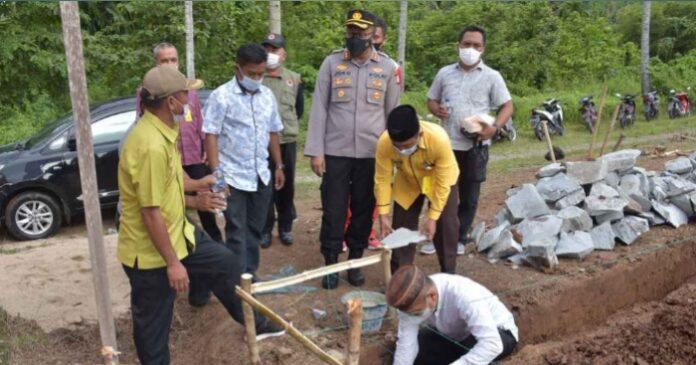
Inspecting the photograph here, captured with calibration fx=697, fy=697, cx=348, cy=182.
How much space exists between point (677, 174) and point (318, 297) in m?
4.52

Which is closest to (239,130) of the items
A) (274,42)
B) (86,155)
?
(274,42)

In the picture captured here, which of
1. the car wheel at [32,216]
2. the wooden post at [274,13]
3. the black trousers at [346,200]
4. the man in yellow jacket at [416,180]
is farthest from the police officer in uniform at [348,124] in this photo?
the wooden post at [274,13]

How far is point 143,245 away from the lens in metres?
3.52

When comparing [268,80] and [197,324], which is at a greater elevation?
[268,80]

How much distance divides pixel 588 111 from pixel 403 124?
11171 millimetres

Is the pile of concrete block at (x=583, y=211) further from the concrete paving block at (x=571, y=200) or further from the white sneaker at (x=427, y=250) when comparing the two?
→ the white sneaker at (x=427, y=250)

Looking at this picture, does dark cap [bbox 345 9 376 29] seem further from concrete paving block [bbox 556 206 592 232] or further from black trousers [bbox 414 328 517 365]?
concrete paving block [bbox 556 206 592 232]

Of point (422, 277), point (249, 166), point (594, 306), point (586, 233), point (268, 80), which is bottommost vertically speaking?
point (594, 306)

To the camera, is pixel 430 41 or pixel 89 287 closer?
pixel 89 287

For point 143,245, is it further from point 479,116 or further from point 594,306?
point 594,306

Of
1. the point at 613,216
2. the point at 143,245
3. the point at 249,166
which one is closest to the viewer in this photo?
the point at 143,245

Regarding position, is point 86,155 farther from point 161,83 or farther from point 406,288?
point 406,288

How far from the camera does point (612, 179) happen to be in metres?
6.93

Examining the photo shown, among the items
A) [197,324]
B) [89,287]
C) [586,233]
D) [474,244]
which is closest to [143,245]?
[197,324]
